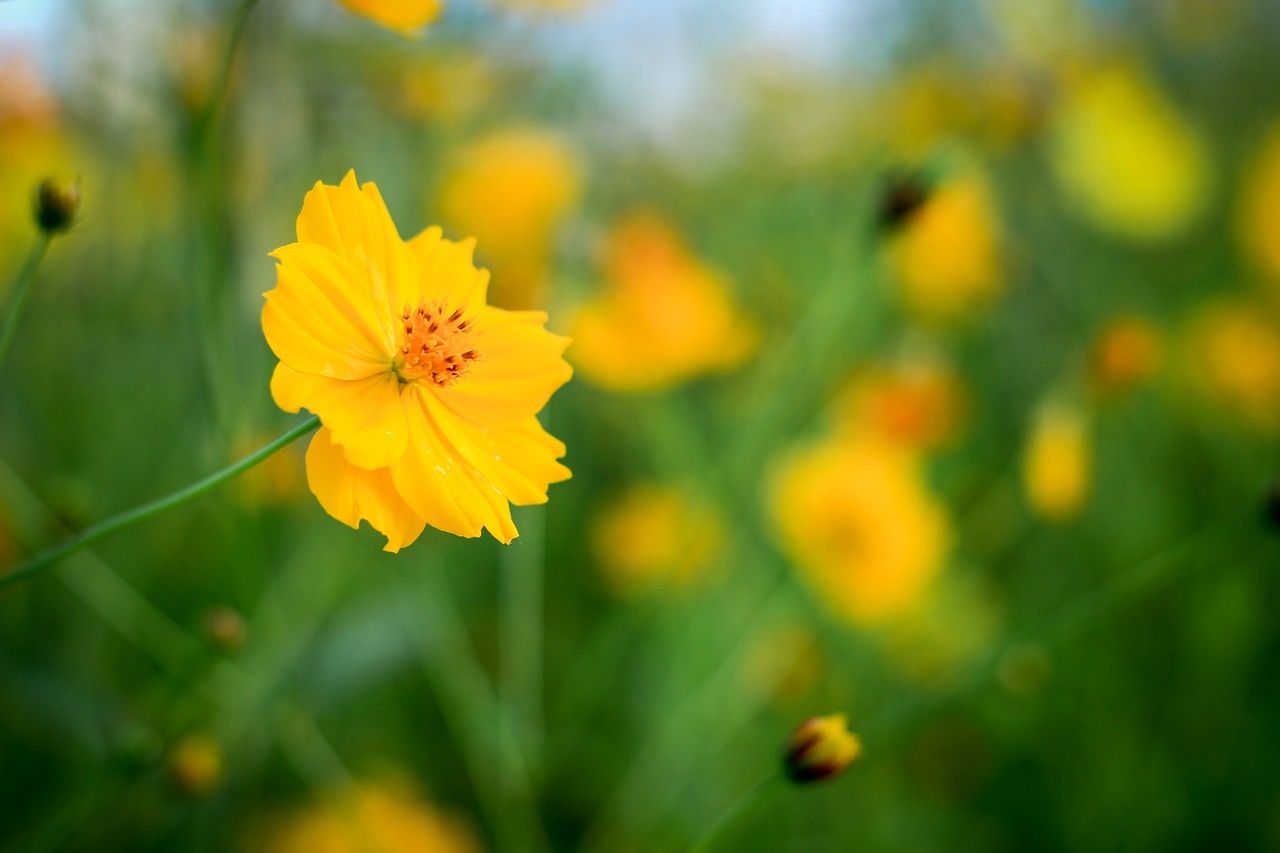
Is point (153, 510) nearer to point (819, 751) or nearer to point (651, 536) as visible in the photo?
point (819, 751)

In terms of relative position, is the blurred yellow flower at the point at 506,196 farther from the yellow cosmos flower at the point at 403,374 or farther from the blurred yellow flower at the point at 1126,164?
the blurred yellow flower at the point at 1126,164

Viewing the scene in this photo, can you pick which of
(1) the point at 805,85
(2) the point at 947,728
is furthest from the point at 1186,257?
(2) the point at 947,728

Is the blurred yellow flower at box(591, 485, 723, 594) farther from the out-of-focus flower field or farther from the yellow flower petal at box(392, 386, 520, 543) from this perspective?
the yellow flower petal at box(392, 386, 520, 543)

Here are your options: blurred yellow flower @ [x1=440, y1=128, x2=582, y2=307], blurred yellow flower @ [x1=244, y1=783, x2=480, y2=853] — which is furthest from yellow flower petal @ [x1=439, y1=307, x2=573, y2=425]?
blurred yellow flower @ [x1=440, y1=128, x2=582, y2=307]

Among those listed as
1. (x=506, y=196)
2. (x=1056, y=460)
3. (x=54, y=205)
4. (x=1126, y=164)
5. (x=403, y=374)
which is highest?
(x=506, y=196)

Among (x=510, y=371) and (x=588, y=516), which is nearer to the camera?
(x=510, y=371)

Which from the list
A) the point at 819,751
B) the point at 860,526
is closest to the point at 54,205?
the point at 819,751
